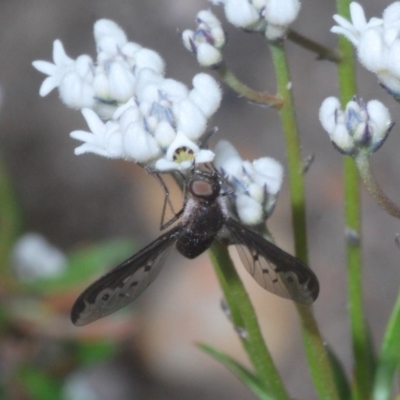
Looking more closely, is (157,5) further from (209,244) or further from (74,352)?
(209,244)

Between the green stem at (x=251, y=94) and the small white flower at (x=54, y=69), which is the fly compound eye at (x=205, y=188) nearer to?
the green stem at (x=251, y=94)

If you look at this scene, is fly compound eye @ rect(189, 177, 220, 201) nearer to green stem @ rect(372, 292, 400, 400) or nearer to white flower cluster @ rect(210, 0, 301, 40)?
white flower cluster @ rect(210, 0, 301, 40)

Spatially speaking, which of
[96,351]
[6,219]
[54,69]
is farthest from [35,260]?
[54,69]

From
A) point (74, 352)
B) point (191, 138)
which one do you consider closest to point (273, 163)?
point (191, 138)

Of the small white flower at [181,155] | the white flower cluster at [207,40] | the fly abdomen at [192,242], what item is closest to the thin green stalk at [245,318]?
the fly abdomen at [192,242]

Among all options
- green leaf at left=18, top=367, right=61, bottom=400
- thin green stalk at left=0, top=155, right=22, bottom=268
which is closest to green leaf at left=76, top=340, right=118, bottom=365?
green leaf at left=18, top=367, right=61, bottom=400
